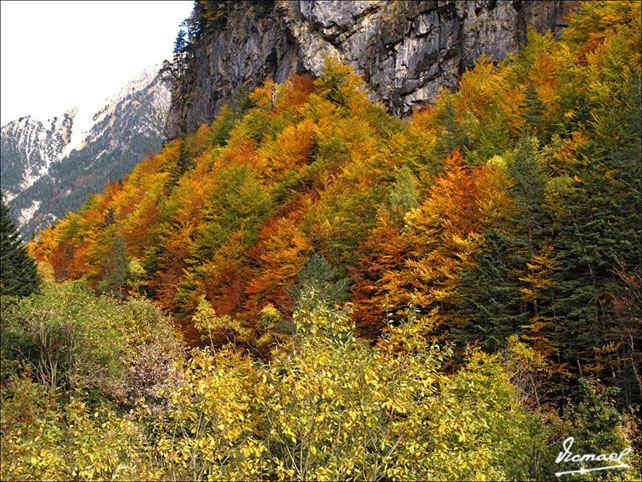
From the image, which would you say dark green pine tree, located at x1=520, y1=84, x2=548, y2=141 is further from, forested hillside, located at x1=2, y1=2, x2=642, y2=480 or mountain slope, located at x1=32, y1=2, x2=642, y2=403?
forested hillside, located at x1=2, y1=2, x2=642, y2=480

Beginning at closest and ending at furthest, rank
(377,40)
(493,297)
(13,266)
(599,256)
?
(599,256) < (493,297) < (13,266) < (377,40)

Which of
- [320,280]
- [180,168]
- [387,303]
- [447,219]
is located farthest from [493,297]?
[180,168]

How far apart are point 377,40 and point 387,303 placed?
2277 inches

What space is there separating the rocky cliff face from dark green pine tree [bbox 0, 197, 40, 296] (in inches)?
1674

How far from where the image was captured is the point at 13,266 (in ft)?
122

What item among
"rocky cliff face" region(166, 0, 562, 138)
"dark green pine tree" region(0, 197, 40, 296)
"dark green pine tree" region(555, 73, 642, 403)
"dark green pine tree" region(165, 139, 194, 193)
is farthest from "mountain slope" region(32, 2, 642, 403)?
"dark green pine tree" region(0, 197, 40, 296)

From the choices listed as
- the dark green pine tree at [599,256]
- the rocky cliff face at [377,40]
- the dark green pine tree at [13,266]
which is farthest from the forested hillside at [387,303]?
the dark green pine tree at [13,266]

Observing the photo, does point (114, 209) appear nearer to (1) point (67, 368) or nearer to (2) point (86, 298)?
(2) point (86, 298)

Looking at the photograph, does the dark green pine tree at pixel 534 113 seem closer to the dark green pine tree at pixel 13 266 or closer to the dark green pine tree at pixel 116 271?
the dark green pine tree at pixel 116 271

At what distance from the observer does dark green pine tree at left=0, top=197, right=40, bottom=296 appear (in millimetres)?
35406

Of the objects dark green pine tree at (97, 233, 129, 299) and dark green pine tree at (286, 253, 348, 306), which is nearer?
dark green pine tree at (286, 253, 348, 306)

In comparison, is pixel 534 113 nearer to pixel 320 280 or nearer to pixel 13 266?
pixel 320 280

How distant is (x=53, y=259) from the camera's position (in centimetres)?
7019

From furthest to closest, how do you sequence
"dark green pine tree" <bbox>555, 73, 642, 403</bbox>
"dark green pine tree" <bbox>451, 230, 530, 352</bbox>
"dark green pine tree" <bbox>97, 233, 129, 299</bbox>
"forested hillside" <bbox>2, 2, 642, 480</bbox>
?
1. "dark green pine tree" <bbox>97, 233, 129, 299</bbox>
2. "dark green pine tree" <bbox>451, 230, 530, 352</bbox>
3. "dark green pine tree" <bbox>555, 73, 642, 403</bbox>
4. "forested hillside" <bbox>2, 2, 642, 480</bbox>
